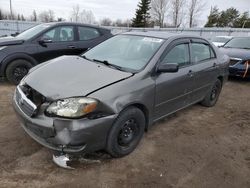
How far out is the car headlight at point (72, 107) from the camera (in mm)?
2818

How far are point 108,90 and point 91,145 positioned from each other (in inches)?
26.4

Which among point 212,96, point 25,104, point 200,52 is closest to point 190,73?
point 200,52

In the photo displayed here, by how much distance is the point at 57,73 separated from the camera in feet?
11.2

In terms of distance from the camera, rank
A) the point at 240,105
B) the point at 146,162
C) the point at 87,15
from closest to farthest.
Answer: the point at 146,162 < the point at 240,105 < the point at 87,15

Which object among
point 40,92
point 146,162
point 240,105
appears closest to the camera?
point 40,92

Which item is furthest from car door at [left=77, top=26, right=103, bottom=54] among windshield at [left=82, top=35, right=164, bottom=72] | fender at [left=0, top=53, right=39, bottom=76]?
windshield at [left=82, top=35, right=164, bottom=72]

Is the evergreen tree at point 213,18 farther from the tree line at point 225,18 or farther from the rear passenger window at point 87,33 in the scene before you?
the rear passenger window at point 87,33

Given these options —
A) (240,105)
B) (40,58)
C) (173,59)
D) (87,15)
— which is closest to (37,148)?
(173,59)

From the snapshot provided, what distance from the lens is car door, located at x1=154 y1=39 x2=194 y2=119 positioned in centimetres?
382

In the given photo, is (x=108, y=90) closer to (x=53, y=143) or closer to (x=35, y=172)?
(x=53, y=143)

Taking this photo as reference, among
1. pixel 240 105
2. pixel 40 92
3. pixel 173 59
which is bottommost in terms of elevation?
pixel 240 105

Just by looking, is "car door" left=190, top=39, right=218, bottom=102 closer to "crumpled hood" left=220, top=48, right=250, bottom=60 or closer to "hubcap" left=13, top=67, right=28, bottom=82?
"crumpled hood" left=220, top=48, right=250, bottom=60

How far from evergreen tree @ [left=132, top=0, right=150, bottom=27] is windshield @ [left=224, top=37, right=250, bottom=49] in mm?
38127

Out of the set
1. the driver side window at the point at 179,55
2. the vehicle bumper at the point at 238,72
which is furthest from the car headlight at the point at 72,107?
the vehicle bumper at the point at 238,72
